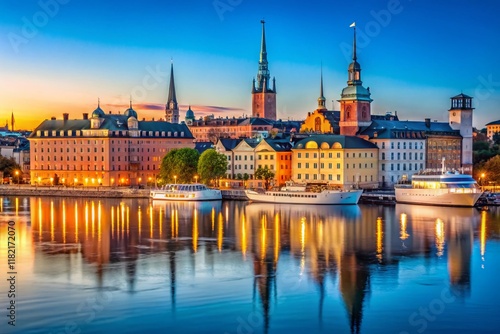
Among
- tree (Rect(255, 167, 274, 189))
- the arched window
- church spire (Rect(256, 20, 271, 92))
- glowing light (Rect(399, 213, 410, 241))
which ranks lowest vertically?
glowing light (Rect(399, 213, 410, 241))

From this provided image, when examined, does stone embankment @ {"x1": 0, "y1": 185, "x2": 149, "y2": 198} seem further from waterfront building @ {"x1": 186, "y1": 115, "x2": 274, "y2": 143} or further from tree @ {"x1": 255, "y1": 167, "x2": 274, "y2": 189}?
waterfront building @ {"x1": 186, "y1": 115, "x2": 274, "y2": 143}

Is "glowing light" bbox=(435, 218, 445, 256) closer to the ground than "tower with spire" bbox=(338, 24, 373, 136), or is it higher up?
closer to the ground

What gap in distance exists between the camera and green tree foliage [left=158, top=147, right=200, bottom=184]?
5325 cm

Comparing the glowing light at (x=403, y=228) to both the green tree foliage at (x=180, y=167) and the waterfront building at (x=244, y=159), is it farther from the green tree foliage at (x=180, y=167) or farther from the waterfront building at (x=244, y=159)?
the waterfront building at (x=244, y=159)

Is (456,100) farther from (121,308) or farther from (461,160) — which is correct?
(121,308)

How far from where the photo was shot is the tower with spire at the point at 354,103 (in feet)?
189

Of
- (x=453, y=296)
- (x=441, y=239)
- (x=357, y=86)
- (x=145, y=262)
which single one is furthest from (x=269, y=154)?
(x=453, y=296)

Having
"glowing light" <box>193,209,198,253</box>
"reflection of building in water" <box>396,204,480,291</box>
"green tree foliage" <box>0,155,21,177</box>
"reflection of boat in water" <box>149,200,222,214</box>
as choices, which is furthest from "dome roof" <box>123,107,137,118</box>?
"reflection of building in water" <box>396,204,480,291</box>

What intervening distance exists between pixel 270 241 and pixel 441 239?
6.18 m

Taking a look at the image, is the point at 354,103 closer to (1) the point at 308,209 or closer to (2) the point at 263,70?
(1) the point at 308,209

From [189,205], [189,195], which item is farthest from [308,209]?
[189,195]

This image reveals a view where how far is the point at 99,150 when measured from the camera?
60.9 meters

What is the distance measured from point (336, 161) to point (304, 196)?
7.40m

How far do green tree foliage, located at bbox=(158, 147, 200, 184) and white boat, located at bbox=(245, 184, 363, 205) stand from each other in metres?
6.98
